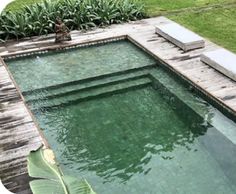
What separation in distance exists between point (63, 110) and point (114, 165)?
2699 millimetres

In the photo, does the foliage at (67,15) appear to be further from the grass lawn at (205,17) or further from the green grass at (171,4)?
the grass lawn at (205,17)

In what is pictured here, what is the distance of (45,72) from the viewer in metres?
12.0

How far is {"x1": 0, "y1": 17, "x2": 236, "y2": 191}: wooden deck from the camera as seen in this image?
7.73 metres

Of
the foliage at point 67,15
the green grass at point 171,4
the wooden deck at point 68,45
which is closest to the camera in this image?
the wooden deck at point 68,45

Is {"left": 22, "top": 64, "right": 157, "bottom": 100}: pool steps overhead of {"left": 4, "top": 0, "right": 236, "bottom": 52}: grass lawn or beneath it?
overhead

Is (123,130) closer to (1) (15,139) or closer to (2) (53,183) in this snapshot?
(1) (15,139)

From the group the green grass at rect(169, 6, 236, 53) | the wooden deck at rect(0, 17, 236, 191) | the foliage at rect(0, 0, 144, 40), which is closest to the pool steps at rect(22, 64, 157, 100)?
the wooden deck at rect(0, 17, 236, 191)

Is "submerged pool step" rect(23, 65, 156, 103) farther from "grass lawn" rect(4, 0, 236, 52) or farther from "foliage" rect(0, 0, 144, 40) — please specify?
"foliage" rect(0, 0, 144, 40)

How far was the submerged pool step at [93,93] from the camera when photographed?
34.0 ft

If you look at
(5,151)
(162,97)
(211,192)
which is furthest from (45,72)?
(211,192)

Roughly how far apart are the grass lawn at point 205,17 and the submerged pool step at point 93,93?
3.38m

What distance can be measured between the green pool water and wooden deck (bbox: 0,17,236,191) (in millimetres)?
390

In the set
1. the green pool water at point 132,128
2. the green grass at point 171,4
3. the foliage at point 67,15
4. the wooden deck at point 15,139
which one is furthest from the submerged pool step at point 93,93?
the green grass at point 171,4

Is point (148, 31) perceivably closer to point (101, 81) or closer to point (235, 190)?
point (101, 81)
